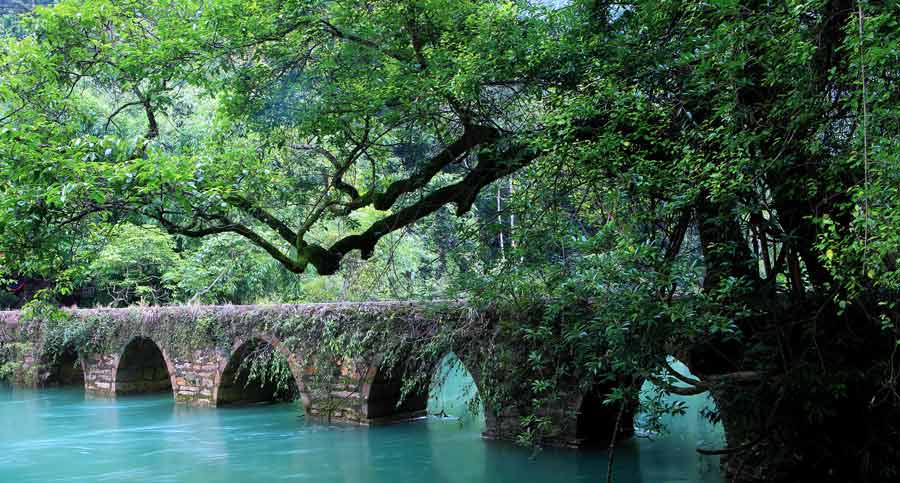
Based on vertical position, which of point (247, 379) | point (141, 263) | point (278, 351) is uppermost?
point (141, 263)

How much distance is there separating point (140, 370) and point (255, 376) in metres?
5.53

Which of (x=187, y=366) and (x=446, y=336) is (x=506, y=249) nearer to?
(x=446, y=336)

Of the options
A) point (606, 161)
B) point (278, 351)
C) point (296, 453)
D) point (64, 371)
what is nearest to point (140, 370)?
point (64, 371)

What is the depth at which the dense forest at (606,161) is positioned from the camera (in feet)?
13.8

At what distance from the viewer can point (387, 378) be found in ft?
35.0

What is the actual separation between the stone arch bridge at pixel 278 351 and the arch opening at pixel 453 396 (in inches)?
6.5

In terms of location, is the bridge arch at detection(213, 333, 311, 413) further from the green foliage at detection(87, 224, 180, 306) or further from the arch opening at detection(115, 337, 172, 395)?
the green foliage at detection(87, 224, 180, 306)

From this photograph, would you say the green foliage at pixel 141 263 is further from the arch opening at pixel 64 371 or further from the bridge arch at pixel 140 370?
the bridge arch at pixel 140 370

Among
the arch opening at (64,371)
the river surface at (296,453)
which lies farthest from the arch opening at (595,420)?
the arch opening at (64,371)

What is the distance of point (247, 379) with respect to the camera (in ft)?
43.4

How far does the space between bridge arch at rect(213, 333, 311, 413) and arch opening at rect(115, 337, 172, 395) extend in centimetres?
298


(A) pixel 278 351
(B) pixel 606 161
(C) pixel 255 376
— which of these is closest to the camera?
(B) pixel 606 161

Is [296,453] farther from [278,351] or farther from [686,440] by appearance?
[686,440]

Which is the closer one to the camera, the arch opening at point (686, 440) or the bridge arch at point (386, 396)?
the arch opening at point (686, 440)
